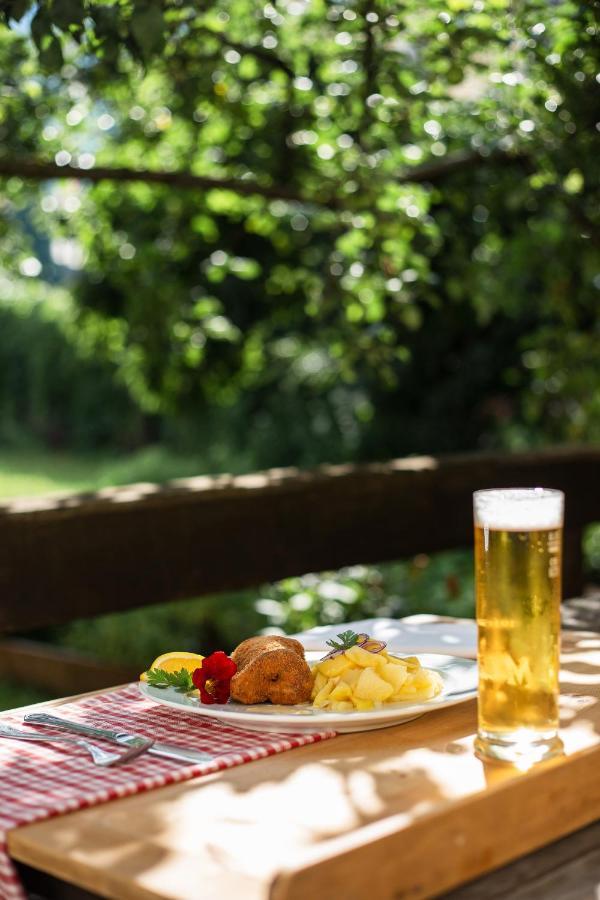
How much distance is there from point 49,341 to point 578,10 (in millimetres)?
6979

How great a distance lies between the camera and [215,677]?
1366mm

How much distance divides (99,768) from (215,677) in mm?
182

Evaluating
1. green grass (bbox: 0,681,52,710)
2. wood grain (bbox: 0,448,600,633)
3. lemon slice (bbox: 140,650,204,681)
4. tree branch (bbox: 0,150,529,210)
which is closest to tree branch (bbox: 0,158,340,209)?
tree branch (bbox: 0,150,529,210)

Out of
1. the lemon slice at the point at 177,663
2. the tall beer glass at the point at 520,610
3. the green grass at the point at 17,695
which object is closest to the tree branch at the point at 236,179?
the lemon slice at the point at 177,663

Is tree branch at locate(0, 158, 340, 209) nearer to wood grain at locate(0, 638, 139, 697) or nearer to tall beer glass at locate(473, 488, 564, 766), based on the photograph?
wood grain at locate(0, 638, 139, 697)

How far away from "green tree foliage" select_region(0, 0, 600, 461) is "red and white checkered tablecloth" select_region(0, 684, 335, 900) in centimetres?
101

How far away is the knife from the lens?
1239 millimetres

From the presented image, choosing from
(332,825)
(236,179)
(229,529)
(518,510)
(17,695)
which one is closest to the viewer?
(332,825)

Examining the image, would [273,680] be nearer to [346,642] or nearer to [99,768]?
[346,642]

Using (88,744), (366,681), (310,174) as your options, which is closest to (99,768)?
(88,744)

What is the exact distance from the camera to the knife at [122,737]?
124 centimetres

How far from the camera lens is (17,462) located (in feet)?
33.4

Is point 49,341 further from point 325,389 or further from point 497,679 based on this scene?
point 497,679

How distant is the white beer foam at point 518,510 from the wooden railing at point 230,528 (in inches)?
54.3
